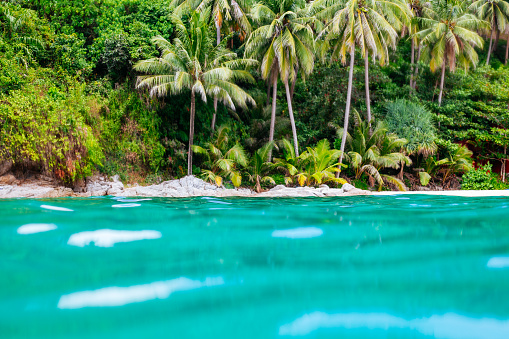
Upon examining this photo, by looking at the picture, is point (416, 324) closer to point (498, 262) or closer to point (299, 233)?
point (498, 262)

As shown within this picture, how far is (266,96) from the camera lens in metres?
18.6

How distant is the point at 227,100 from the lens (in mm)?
13242

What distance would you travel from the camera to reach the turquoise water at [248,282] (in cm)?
139

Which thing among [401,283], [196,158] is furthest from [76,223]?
[196,158]

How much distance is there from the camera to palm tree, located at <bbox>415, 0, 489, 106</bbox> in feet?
56.4

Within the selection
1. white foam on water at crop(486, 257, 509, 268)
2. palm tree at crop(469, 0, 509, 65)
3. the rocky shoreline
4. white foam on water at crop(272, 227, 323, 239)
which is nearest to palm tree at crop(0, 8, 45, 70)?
the rocky shoreline

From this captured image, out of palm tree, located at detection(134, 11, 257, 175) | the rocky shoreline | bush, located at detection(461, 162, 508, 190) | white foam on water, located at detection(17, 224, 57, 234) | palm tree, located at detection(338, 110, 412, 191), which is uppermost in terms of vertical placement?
palm tree, located at detection(134, 11, 257, 175)

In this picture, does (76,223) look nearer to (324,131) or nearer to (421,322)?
(421,322)

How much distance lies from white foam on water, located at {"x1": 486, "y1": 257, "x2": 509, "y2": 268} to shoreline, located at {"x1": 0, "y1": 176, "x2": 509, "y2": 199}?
25.4 ft

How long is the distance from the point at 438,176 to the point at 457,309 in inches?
701

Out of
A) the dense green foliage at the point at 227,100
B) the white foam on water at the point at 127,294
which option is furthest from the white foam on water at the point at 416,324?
the dense green foliage at the point at 227,100

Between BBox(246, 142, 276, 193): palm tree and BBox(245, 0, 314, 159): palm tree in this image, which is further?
BBox(245, 0, 314, 159): palm tree

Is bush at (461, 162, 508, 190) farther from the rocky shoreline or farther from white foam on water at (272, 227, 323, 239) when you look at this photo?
white foam on water at (272, 227, 323, 239)

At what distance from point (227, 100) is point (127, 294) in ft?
40.0
